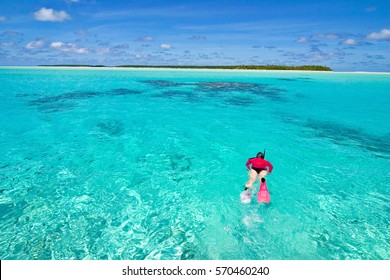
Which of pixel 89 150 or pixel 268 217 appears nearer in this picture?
pixel 268 217

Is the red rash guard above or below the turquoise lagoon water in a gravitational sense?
above

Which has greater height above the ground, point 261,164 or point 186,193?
point 261,164

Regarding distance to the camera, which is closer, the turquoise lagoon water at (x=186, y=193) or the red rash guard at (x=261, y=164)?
the turquoise lagoon water at (x=186, y=193)

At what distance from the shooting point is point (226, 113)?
882 inches

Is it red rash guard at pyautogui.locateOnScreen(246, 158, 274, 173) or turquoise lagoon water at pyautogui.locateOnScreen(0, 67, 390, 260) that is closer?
turquoise lagoon water at pyautogui.locateOnScreen(0, 67, 390, 260)

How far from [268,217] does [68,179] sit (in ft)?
25.8

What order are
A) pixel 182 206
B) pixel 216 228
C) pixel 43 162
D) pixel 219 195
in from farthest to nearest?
pixel 43 162 < pixel 219 195 < pixel 182 206 < pixel 216 228

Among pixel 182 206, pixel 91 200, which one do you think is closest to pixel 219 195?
pixel 182 206

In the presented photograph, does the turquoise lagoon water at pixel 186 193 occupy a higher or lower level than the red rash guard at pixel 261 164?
lower

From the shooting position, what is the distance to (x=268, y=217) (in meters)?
7.13

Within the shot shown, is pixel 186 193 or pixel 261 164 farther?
pixel 186 193

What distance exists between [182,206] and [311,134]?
12.2 m

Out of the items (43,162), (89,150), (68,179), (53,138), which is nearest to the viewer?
(68,179)
